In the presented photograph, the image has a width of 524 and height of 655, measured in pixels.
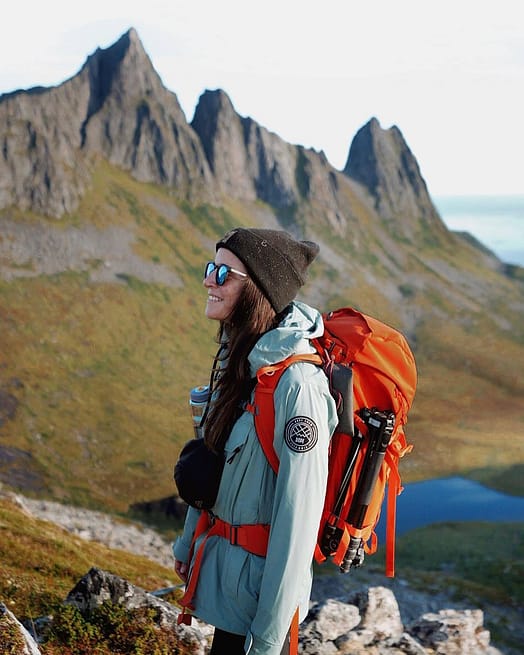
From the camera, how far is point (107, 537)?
178ft

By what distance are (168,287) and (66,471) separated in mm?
47688

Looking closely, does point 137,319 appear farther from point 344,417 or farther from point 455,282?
point 344,417

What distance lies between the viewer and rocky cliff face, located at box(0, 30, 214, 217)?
353ft

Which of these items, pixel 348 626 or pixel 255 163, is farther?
pixel 255 163

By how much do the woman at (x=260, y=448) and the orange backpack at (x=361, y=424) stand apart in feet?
0.80

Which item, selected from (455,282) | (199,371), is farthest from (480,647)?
(455,282)

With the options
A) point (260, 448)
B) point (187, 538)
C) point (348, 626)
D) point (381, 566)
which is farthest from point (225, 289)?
point (381, 566)

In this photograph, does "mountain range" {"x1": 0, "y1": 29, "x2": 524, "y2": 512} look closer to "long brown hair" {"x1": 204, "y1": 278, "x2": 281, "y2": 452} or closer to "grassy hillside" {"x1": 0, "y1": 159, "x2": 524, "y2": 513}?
"grassy hillside" {"x1": 0, "y1": 159, "x2": 524, "y2": 513}

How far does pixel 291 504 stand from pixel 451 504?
77523mm

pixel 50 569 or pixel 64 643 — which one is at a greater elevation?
pixel 64 643

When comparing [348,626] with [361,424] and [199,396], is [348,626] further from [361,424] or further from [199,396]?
[361,424]

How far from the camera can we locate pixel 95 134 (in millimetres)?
128625

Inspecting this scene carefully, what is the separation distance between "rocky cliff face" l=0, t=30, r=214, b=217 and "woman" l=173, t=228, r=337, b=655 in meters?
106

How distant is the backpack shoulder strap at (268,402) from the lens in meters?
5.21
